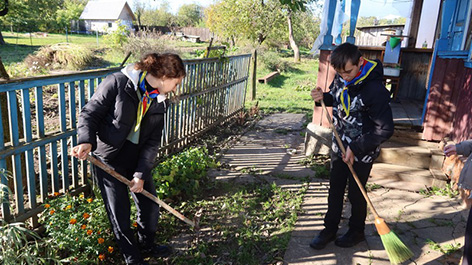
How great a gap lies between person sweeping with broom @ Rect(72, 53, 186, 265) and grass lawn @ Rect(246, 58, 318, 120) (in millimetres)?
6821

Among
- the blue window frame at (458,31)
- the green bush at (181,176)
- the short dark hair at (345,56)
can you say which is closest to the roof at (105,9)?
the blue window frame at (458,31)

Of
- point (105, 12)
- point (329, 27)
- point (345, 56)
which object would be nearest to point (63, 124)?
point (345, 56)

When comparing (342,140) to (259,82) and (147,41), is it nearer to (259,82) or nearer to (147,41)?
(259,82)

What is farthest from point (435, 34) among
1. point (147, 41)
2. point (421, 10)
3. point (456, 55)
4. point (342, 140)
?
point (147, 41)

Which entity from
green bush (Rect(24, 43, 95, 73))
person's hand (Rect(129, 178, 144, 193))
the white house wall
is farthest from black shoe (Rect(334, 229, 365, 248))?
green bush (Rect(24, 43, 95, 73))

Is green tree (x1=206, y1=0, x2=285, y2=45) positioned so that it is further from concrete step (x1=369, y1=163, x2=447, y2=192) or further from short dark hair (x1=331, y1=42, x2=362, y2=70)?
short dark hair (x1=331, y1=42, x2=362, y2=70)

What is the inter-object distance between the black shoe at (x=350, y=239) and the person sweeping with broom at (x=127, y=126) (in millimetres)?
1826

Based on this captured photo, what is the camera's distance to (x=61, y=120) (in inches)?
136

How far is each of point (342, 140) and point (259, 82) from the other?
38.5ft

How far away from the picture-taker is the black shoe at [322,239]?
3324mm

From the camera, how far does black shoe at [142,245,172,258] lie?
10.3 feet

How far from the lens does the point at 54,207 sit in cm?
306

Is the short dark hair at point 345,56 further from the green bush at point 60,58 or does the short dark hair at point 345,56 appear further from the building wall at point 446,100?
the green bush at point 60,58

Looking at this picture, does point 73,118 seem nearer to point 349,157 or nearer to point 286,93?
point 349,157
